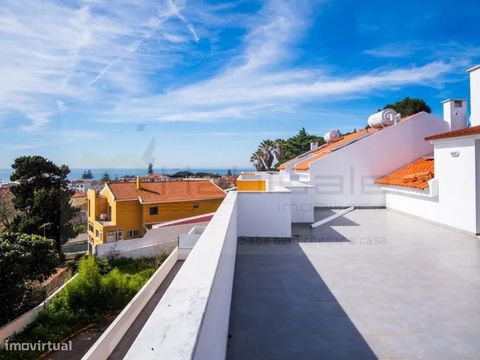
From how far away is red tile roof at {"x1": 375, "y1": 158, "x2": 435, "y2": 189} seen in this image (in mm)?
9445

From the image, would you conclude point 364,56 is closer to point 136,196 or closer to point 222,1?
point 222,1

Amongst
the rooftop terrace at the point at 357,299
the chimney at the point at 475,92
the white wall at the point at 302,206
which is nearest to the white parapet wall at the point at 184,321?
the rooftop terrace at the point at 357,299

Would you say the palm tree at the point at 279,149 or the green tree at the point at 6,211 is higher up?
the palm tree at the point at 279,149

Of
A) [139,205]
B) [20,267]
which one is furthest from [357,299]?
[139,205]

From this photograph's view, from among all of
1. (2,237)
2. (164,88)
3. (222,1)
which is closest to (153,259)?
(2,237)

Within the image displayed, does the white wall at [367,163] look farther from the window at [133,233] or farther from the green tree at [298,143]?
the green tree at [298,143]

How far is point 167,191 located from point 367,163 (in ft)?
65.1

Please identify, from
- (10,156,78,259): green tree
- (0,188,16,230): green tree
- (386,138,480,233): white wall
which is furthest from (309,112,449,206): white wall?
(0,188,16,230): green tree

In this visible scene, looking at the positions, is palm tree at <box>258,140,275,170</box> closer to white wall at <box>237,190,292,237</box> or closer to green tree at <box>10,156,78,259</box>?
green tree at <box>10,156,78,259</box>

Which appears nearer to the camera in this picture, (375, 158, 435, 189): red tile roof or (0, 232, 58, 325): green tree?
(375, 158, 435, 189): red tile roof

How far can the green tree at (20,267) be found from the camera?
11.9 metres

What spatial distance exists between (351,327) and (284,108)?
61.5 ft

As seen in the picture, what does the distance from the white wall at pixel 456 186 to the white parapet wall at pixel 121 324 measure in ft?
25.8

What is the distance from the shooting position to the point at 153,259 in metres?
18.9
